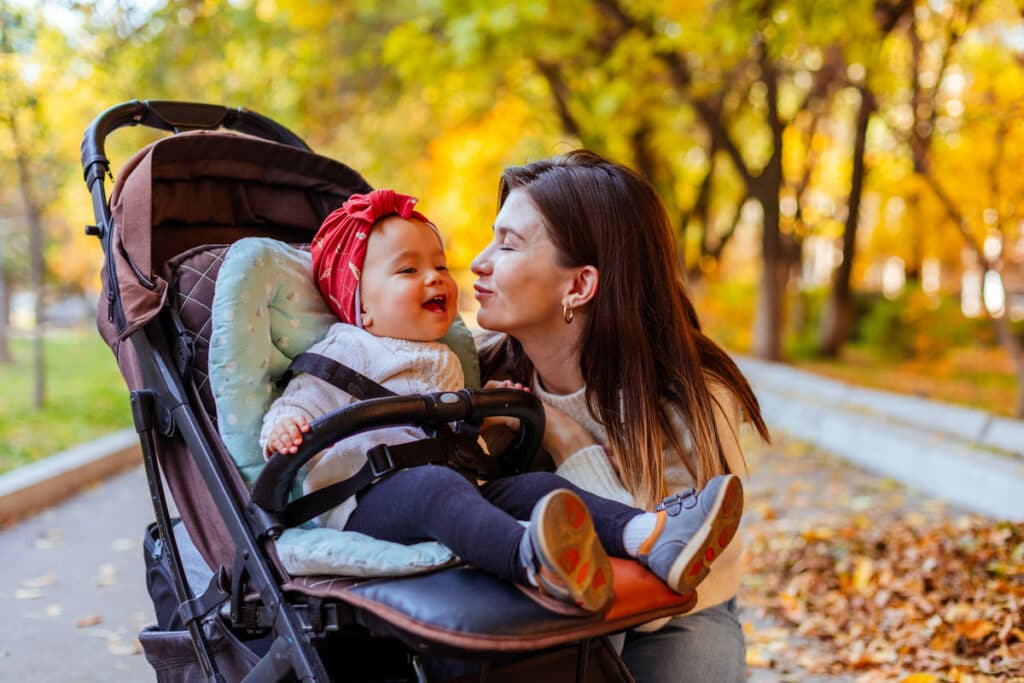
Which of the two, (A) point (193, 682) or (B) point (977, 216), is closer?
(A) point (193, 682)

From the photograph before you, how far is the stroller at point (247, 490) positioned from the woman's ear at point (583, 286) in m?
0.35

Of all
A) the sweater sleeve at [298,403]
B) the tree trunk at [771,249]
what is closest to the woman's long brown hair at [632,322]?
the sweater sleeve at [298,403]

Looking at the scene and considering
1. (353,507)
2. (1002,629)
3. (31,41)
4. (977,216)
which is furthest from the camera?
(977,216)

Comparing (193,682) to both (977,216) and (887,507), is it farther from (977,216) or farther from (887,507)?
(977,216)

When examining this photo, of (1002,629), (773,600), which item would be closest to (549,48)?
(773,600)

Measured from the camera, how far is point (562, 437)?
2.57m

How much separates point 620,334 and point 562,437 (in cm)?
29

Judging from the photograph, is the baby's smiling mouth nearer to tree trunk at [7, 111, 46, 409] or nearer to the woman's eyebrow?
the woman's eyebrow

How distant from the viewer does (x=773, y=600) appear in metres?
4.84

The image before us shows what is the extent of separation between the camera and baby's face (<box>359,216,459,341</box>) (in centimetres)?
239

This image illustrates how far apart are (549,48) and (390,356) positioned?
8.86 m

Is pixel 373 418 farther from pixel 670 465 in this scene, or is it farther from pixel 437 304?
pixel 670 465

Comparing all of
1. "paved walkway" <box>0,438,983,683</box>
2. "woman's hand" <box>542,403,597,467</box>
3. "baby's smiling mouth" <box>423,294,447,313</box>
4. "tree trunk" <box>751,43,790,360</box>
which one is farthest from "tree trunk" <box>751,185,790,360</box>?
"baby's smiling mouth" <box>423,294,447,313</box>

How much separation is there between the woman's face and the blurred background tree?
430 mm
